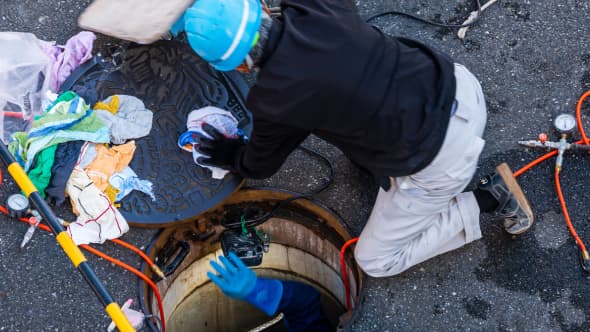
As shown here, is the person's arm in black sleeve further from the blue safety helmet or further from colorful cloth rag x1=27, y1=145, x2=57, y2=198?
the blue safety helmet

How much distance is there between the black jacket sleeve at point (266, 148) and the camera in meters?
2.24

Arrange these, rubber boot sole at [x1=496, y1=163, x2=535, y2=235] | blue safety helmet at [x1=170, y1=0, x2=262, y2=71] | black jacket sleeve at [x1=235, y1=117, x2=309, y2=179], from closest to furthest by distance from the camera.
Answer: blue safety helmet at [x1=170, y1=0, x2=262, y2=71] → black jacket sleeve at [x1=235, y1=117, x2=309, y2=179] → rubber boot sole at [x1=496, y1=163, x2=535, y2=235]

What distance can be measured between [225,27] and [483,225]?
1.65 m

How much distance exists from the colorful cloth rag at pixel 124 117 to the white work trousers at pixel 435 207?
1179 mm

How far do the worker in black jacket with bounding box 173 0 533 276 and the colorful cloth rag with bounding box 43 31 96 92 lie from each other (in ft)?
3.32

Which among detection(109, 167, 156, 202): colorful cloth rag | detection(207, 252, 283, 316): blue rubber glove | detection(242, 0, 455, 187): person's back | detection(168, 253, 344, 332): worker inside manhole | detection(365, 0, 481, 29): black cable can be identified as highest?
detection(242, 0, 455, 187): person's back

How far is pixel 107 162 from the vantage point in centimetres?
291

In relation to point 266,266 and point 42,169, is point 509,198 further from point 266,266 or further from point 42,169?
point 42,169

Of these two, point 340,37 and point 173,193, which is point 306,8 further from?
point 173,193

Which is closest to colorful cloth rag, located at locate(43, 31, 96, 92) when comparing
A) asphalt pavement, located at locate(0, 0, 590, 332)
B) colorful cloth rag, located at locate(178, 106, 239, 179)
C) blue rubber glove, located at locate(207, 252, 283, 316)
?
asphalt pavement, located at locate(0, 0, 590, 332)

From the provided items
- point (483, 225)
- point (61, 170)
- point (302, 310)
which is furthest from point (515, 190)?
point (61, 170)

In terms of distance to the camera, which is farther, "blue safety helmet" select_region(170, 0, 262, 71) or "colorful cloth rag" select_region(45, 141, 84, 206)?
"colorful cloth rag" select_region(45, 141, 84, 206)

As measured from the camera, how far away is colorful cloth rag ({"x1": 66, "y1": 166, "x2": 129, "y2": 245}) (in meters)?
2.80

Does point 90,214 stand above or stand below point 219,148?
below
